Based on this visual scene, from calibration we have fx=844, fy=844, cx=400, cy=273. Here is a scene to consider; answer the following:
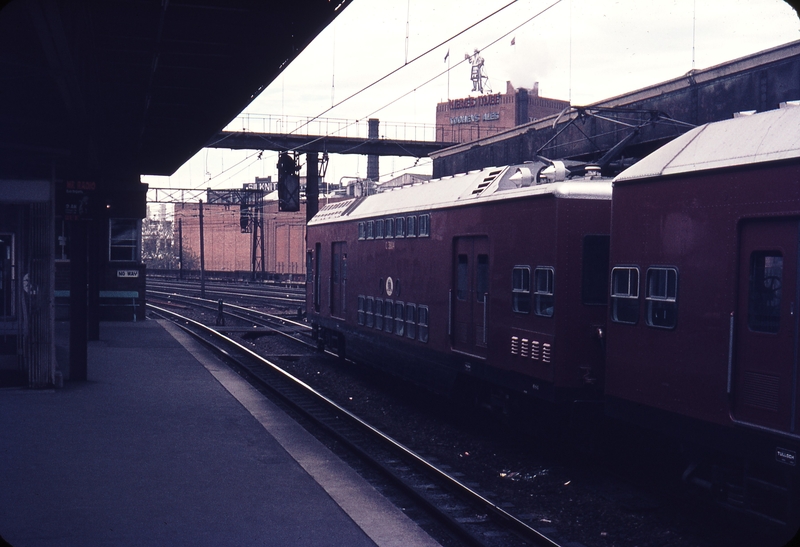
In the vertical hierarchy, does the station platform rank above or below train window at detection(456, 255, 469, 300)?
below

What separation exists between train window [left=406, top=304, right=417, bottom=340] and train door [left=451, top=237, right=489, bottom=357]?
168cm

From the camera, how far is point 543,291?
984 centimetres

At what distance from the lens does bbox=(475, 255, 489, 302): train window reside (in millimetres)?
11469

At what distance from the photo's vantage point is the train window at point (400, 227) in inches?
579

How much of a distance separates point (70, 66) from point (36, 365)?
6368 millimetres

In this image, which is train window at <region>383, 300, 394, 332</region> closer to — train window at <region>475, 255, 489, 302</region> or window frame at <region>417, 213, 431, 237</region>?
window frame at <region>417, 213, 431, 237</region>

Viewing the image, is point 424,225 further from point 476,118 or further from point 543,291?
point 476,118

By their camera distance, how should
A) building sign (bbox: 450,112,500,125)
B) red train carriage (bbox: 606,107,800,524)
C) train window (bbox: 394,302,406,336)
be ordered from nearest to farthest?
1. red train carriage (bbox: 606,107,800,524)
2. train window (bbox: 394,302,406,336)
3. building sign (bbox: 450,112,500,125)

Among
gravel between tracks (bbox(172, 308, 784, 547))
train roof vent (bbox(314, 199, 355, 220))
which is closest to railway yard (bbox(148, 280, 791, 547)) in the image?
gravel between tracks (bbox(172, 308, 784, 547))

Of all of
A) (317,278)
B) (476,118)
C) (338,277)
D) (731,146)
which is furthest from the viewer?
(476,118)

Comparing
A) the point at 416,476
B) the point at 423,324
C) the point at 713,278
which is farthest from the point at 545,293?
the point at 423,324

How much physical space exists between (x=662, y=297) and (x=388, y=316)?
8166 millimetres

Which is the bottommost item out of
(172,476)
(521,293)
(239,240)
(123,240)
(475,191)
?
(172,476)

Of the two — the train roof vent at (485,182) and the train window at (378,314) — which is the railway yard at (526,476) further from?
the train roof vent at (485,182)
